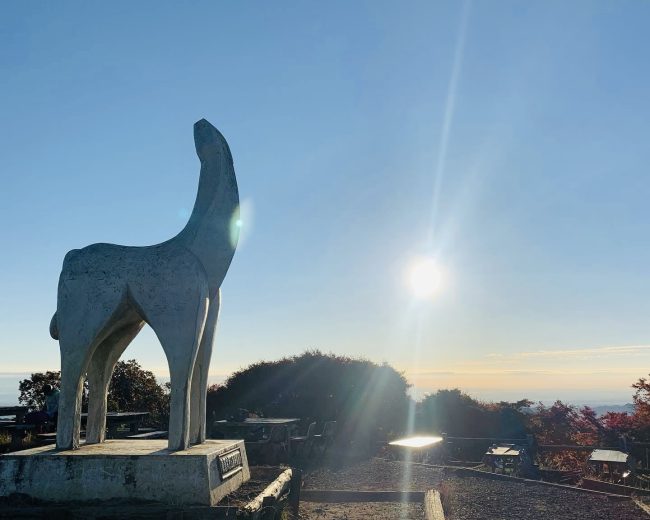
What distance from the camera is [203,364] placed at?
8312mm

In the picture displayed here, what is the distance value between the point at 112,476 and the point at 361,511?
4.19m

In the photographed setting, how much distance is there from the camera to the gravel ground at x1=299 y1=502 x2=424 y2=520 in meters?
8.70

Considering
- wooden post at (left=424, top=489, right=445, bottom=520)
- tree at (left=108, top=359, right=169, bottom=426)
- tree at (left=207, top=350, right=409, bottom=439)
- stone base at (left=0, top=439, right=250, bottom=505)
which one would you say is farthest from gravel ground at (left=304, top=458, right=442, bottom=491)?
tree at (left=108, top=359, right=169, bottom=426)

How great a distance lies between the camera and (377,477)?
12781 millimetres

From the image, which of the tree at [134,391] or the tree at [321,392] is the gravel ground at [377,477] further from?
the tree at [134,391]

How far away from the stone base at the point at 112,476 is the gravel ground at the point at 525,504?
4239 mm

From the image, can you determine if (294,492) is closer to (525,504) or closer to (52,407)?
(525,504)

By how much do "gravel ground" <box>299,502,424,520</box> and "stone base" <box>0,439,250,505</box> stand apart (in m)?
2.53

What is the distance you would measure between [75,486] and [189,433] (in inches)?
62.9

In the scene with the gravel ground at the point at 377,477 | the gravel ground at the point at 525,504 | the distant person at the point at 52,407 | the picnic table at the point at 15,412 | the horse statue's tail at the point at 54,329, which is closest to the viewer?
the horse statue's tail at the point at 54,329

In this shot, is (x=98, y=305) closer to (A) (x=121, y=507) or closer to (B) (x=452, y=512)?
(A) (x=121, y=507)

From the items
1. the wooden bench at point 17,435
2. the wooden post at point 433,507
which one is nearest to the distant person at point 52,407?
the wooden bench at point 17,435

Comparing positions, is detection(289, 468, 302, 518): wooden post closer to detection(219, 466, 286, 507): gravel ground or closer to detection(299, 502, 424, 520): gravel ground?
detection(299, 502, 424, 520): gravel ground

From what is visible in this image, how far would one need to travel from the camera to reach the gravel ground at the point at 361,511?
8.70m
